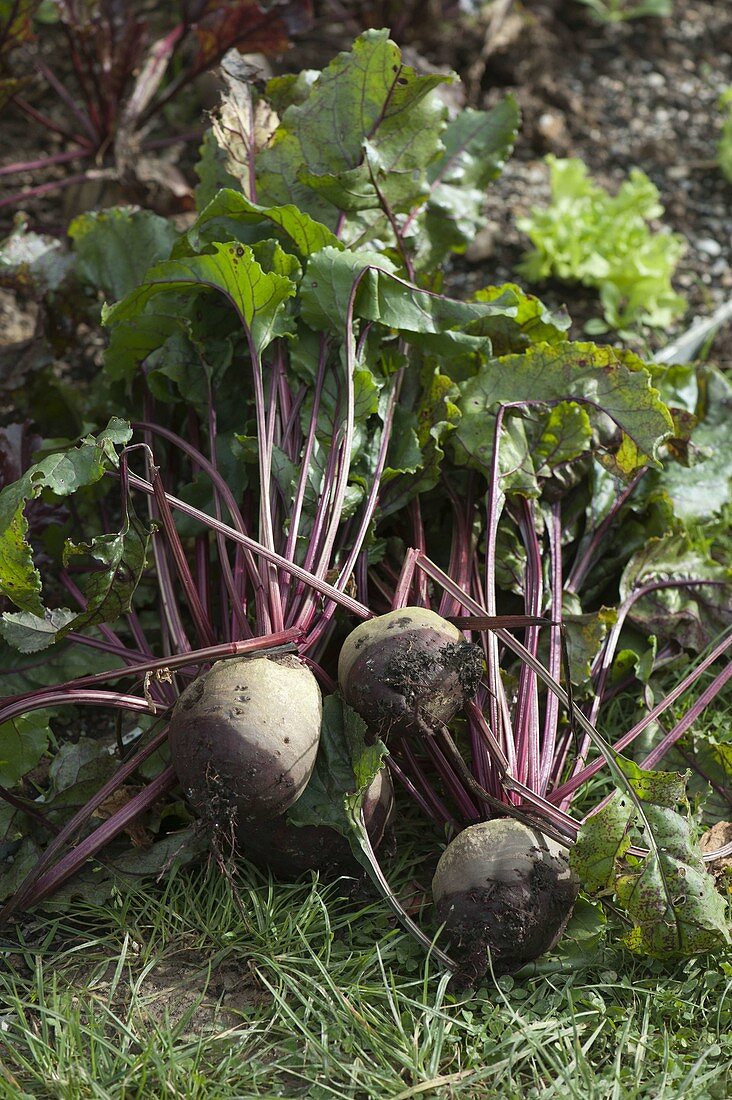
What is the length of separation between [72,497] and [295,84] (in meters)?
1.58

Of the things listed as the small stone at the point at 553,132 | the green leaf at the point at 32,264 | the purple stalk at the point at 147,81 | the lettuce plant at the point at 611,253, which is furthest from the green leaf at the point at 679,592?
the purple stalk at the point at 147,81

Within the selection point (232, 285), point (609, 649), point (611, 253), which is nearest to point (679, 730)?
point (609, 649)

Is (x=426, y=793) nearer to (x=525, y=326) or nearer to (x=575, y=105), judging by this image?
(x=525, y=326)

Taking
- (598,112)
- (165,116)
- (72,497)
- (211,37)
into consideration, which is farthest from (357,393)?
(598,112)

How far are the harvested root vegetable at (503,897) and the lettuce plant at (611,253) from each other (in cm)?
252

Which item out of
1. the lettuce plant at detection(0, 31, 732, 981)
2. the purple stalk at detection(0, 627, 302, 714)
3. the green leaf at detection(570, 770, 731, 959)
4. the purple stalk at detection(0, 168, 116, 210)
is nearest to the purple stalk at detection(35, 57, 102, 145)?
the purple stalk at detection(0, 168, 116, 210)

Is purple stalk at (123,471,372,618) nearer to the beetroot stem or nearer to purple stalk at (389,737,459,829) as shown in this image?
purple stalk at (389,737,459,829)

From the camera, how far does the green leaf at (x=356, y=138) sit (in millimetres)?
2967

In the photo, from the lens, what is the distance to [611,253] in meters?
4.20

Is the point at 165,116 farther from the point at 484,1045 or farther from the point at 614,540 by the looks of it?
the point at 484,1045

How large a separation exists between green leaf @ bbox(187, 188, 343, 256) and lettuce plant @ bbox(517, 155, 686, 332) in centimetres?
160

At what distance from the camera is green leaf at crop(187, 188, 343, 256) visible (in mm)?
2818

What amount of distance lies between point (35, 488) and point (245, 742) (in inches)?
31.1

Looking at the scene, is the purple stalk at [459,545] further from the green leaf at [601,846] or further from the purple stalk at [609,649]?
the green leaf at [601,846]
